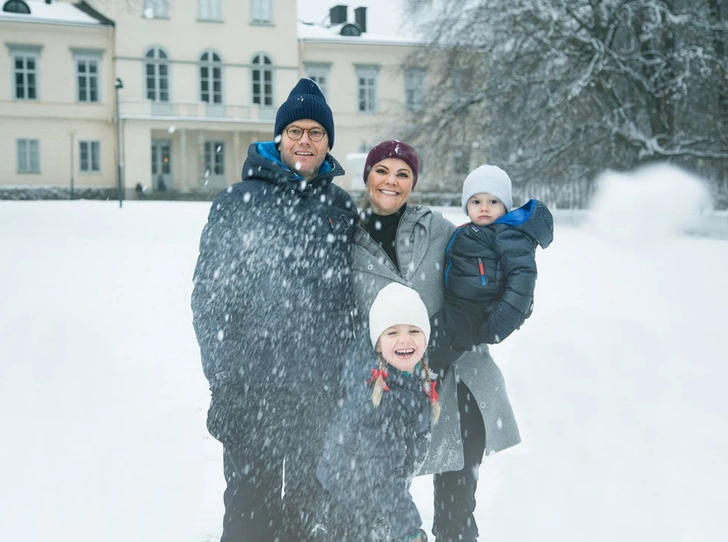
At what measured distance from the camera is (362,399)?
9.21 ft

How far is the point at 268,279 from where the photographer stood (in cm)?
292

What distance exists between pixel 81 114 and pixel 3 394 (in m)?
34.8

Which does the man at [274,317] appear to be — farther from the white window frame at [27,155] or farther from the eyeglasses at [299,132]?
the white window frame at [27,155]

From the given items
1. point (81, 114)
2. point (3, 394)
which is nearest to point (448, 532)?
point (3, 394)

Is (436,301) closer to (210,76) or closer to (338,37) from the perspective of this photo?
(210,76)

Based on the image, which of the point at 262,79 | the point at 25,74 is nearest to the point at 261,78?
the point at 262,79

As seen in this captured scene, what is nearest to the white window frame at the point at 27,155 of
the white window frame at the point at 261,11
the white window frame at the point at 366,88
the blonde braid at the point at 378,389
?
the white window frame at the point at 261,11

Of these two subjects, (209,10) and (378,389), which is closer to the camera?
(378,389)

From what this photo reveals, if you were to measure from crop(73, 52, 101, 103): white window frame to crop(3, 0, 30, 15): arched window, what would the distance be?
3189 millimetres

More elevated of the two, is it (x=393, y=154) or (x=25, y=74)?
(x=25, y=74)

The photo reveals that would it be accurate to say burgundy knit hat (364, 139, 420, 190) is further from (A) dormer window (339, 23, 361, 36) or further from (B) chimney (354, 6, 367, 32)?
(B) chimney (354, 6, 367, 32)

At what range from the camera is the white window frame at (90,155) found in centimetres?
3762

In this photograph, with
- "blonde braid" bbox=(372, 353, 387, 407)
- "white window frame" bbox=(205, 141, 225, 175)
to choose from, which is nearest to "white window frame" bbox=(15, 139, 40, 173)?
"white window frame" bbox=(205, 141, 225, 175)

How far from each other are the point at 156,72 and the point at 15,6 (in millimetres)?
7157
